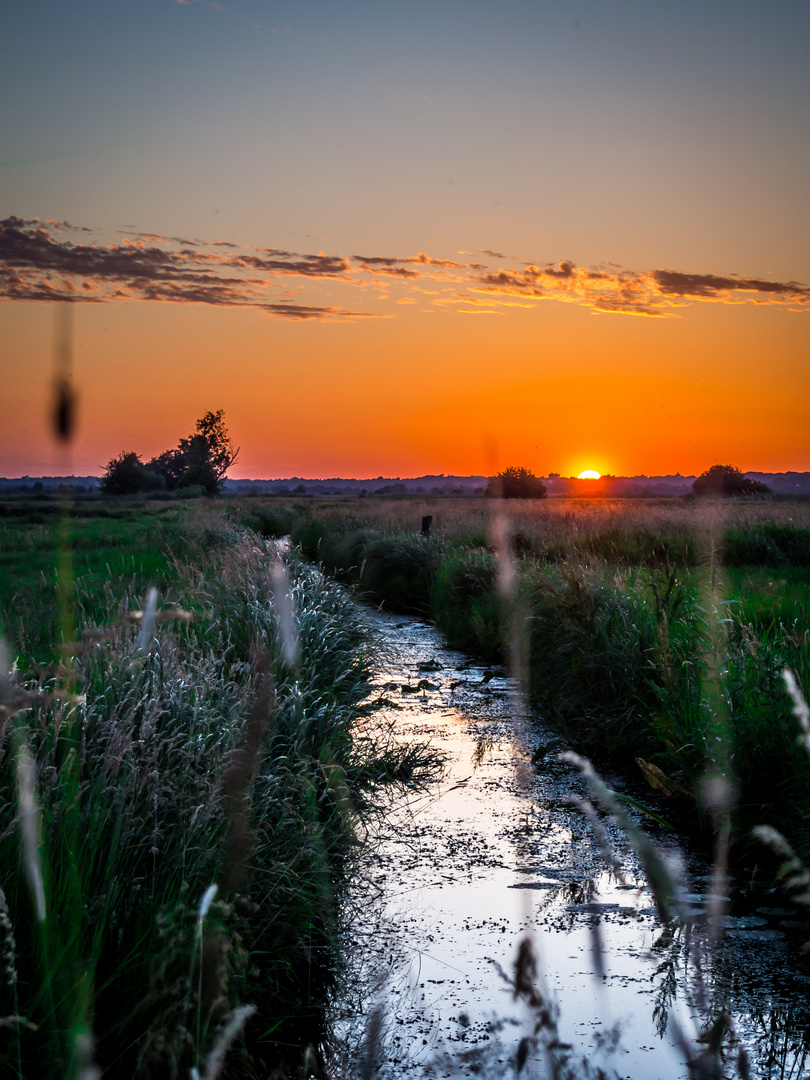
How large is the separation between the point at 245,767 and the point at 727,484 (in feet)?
202

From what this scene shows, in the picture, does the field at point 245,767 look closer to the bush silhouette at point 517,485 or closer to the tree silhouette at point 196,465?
the bush silhouette at point 517,485

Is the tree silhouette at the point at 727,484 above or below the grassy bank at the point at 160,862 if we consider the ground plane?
above

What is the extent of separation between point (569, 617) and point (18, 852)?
639 centimetres

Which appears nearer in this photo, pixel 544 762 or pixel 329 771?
pixel 329 771

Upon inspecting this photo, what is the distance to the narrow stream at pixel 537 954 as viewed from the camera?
3.18 m

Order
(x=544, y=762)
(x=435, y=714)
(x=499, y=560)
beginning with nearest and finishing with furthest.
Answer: (x=544, y=762)
(x=435, y=714)
(x=499, y=560)

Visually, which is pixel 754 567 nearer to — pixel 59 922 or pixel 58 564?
pixel 58 564

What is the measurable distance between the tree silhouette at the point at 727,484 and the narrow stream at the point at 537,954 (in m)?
58.0

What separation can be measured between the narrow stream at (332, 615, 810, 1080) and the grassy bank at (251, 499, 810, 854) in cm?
71

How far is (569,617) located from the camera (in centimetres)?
855

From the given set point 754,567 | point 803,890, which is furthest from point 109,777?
point 754,567

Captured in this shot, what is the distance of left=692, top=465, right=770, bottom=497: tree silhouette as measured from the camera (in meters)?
60.5

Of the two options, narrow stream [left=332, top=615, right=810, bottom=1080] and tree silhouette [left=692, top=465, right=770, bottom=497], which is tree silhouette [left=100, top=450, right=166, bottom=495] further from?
narrow stream [left=332, top=615, right=810, bottom=1080]

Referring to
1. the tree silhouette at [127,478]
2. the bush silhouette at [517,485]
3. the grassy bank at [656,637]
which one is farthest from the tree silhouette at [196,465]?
the grassy bank at [656,637]
